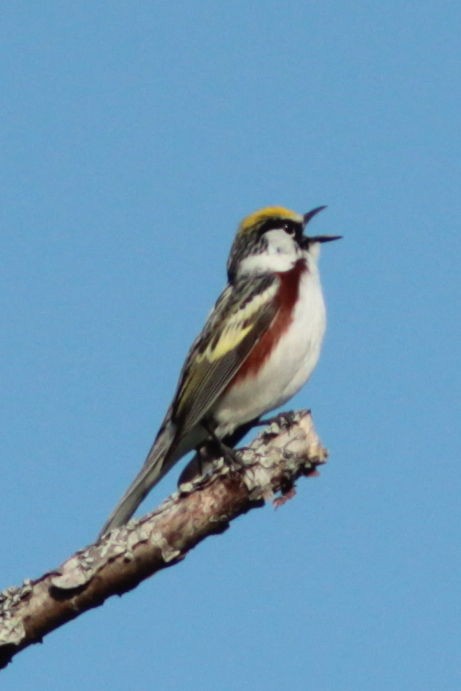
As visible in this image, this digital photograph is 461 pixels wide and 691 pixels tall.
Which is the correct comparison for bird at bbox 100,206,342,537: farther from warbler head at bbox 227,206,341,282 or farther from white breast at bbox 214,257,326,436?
warbler head at bbox 227,206,341,282

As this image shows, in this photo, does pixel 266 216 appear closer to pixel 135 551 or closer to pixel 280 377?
pixel 280 377

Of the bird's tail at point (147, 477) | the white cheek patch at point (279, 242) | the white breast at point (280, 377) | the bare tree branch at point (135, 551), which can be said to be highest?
the white cheek patch at point (279, 242)

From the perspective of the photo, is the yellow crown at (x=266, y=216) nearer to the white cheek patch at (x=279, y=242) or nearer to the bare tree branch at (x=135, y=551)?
the white cheek patch at (x=279, y=242)

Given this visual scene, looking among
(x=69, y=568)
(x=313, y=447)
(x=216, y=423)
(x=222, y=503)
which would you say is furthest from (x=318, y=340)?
(x=69, y=568)

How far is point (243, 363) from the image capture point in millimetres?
9148

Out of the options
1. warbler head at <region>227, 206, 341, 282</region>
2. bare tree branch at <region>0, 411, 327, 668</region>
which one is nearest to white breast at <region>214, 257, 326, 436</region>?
warbler head at <region>227, 206, 341, 282</region>

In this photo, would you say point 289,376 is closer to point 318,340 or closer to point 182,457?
point 318,340

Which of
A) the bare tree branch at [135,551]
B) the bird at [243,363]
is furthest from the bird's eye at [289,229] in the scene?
the bare tree branch at [135,551]

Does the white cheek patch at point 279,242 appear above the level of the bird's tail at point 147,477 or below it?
above

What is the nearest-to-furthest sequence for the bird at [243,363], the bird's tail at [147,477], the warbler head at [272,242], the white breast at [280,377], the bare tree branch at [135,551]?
the bare tree branch at [135,551] < the bird's tail at [147,477] < the bird at [243,363] < the white breast at [280,377] < the warbler head at [272,242]

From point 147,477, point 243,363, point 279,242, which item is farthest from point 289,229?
point 147,477

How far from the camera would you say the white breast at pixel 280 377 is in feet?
30.0

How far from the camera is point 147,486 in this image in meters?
8.57

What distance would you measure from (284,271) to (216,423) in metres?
1.35
